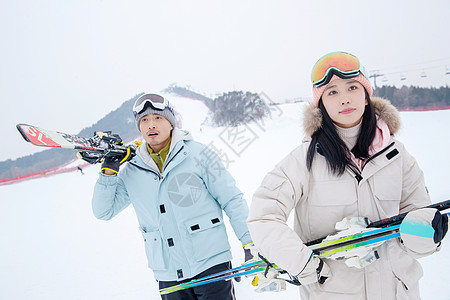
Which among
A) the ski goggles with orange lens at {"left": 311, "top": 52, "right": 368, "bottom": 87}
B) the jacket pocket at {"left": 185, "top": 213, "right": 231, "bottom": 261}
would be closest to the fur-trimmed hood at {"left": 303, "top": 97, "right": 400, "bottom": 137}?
the ski goggles with orange lens at {"left": 311, "top": 52, "right": 368, "bottom": 87}

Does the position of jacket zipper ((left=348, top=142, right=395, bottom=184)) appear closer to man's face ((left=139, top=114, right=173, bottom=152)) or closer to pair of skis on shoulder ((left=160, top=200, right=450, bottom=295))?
pair of skis on shoulder ((left=160, top=200, right=450, bottom=295))

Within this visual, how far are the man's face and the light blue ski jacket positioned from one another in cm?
7

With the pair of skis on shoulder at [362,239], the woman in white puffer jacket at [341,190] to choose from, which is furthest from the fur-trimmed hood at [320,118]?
the pair of skis on shoulder at [362,239]

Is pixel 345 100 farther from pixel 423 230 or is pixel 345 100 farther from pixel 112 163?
pixel 112 163

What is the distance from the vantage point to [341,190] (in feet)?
3.57

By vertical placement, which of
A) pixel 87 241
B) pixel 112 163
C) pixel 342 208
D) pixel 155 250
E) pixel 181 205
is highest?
pixel 112 163

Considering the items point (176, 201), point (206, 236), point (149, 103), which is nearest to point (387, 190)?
point (206, 236)

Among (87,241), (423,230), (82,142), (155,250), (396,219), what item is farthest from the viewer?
(87,241)

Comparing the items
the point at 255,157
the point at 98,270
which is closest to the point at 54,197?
the point at 98,270

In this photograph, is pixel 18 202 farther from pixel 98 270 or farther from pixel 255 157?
pixel 255 157

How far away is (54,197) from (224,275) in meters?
9.00

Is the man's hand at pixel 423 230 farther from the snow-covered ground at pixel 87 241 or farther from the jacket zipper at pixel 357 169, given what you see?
the snow-covered ground at pixel 87 241

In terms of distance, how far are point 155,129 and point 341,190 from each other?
1267 mm

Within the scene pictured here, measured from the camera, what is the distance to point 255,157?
986 cm
